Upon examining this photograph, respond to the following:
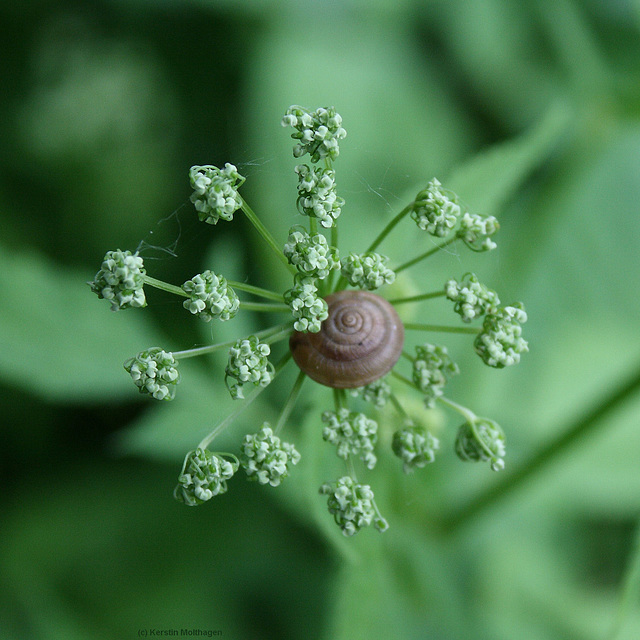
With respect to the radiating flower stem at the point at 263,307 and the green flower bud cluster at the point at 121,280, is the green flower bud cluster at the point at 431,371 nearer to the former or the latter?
the radiating flower stem at the point at 263,307

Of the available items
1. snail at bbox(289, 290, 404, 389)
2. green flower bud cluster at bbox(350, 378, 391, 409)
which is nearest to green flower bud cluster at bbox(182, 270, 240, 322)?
snail at bbox(289, 290, 404, 389)

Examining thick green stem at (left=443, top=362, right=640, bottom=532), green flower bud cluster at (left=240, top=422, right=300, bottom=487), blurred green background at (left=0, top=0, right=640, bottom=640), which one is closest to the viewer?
green flower bud cluster at (left=240, top=422, right=300, bottom=487)

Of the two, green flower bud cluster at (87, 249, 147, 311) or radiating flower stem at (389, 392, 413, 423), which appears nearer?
green flower bud cluster at (87, 249, 147, 311)

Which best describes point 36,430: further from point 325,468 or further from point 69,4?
point 69,4

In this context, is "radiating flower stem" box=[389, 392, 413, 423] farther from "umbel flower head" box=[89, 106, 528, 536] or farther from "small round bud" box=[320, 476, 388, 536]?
"small round bud" box=[320, 476, 388, 536]

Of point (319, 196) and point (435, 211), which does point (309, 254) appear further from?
point (435, 211)

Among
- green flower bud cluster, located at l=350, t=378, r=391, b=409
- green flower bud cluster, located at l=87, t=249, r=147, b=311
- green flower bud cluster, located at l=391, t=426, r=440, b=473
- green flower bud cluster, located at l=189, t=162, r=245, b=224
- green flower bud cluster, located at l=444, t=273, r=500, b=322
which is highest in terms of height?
green flower bud cluster, located at l=189, t=162, r=245, b=224

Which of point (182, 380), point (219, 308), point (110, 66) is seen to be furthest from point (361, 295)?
point (110, 66)
